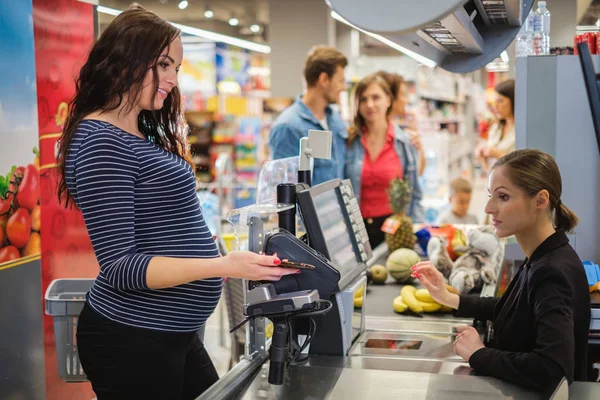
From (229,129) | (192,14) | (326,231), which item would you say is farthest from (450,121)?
(326,231)

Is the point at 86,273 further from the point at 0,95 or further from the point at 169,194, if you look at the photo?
the point at 169,194

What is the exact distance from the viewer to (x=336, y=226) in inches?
82.9

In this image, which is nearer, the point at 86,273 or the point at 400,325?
the point at 400,325

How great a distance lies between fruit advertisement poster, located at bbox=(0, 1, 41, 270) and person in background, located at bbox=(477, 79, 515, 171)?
2927 mm

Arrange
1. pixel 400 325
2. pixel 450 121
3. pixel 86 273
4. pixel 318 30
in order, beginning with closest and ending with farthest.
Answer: pixel 400 325
pixel 86 273
pixel 318 30
pixel 450 121

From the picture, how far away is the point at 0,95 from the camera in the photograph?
261 centimetres

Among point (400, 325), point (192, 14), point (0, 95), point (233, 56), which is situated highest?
point (192, 14)

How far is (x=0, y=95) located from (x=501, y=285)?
2002 millimetres

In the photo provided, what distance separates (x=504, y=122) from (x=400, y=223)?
1.98m

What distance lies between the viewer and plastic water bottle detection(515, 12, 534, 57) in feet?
10.3

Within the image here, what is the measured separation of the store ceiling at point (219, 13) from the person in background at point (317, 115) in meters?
5.81

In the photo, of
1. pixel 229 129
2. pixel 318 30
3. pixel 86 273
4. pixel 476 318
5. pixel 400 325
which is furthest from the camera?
pixel 229 129

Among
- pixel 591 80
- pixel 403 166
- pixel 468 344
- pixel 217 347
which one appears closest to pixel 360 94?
pixel 403 166

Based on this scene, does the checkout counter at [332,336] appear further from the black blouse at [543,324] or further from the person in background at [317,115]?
the person in background at [317,115]
